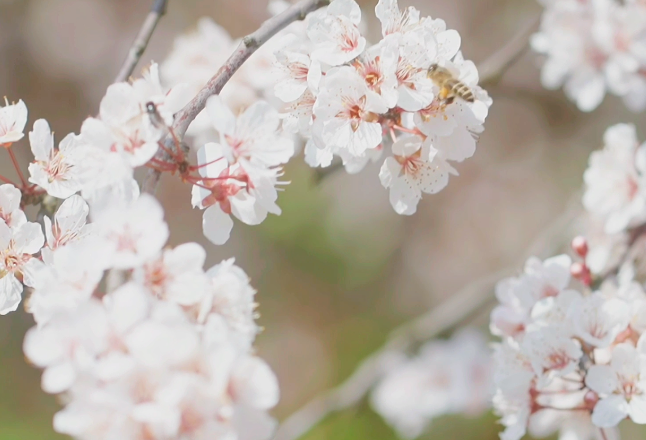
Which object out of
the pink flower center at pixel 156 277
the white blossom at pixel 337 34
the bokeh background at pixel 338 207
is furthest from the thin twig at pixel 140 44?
the bokeh background at pixel 338 207

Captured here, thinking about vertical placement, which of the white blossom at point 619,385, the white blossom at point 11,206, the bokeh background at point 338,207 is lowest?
the white blossom at point 619,385

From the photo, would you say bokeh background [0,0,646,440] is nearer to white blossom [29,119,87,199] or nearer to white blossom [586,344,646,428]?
white blossom [586,344,646,428]

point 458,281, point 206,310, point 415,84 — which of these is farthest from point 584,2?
point 458,281

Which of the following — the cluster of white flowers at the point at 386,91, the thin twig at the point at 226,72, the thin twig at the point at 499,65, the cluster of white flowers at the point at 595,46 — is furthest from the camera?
the cluster of white flowers at the point at 595,46

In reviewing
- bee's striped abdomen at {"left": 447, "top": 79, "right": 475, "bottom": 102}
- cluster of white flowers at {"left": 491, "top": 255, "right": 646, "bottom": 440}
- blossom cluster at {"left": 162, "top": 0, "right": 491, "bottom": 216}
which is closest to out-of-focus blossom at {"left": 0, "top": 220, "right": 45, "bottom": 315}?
blossom cluster at {"left": 162, "top": 0, "right": 491, "bottom": 216}

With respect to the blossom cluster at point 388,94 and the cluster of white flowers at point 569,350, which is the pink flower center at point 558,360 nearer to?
the cluster of white flowers at point 569,350

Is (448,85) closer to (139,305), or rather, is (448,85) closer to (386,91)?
(386,91)
